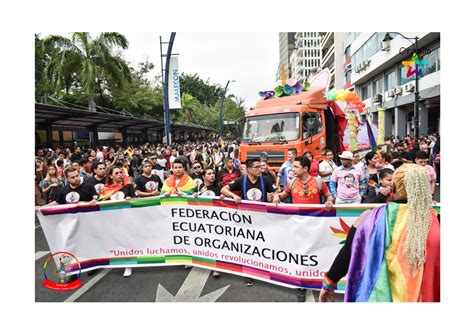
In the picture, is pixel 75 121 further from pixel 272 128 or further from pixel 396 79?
pixel 396 79

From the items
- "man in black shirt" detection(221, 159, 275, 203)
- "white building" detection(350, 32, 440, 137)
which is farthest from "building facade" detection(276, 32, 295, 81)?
"man in black shirt" detection(221, 159, 275, 203)

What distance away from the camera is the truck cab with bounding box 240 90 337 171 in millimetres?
9562

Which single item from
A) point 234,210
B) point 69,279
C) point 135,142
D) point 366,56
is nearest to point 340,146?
point 234,210

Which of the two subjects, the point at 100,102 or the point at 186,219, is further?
the point at 100,102

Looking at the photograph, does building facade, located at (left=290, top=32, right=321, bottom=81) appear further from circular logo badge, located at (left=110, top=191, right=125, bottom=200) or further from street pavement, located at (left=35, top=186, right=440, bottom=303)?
street pavement, located at (left=35, top=186, right=440, bottom=303)

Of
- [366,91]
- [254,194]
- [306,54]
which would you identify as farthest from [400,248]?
[306,54]

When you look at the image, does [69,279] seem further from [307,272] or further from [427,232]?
[427,232]

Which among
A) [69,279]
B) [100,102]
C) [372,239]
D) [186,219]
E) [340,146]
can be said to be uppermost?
[100,102]

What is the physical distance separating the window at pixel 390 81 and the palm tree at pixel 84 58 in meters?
23.7

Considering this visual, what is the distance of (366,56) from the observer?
36031 millimetres

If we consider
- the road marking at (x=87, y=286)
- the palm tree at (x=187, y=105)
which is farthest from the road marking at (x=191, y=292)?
the palm tree at (x=187, y=105)

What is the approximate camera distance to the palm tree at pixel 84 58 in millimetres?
24688

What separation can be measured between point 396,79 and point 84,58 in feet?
86.0

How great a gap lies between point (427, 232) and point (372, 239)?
297 millimetres
